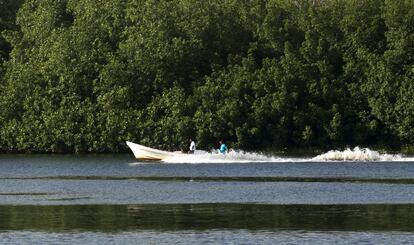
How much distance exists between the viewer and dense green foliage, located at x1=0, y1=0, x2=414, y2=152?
103 meters

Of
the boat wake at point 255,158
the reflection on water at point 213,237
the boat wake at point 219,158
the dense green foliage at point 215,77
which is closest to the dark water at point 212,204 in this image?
the reflection on water at point 213,237

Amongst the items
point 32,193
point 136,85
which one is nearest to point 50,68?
point 136,85

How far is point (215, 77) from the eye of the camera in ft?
355

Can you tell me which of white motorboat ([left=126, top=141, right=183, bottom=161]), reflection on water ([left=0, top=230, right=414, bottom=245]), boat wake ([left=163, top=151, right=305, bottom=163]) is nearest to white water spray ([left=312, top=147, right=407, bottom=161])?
boat wake ([left=163, top=151, right=305, bottom=163])

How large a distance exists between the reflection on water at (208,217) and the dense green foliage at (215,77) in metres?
50.9

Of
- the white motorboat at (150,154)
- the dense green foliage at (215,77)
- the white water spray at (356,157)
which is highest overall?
the dense green foliage at (215,77)

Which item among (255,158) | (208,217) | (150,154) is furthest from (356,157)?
(208,217)

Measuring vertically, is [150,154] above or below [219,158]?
above

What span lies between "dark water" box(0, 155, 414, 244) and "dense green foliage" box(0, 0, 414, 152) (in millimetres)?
19479

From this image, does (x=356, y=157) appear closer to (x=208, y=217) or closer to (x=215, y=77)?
(x=215, y=77)

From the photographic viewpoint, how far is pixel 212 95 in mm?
105312

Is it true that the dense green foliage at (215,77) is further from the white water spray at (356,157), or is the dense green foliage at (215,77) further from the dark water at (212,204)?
the dark water at (212,204)

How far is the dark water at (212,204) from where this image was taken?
42.4 meters

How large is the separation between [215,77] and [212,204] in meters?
55.4
